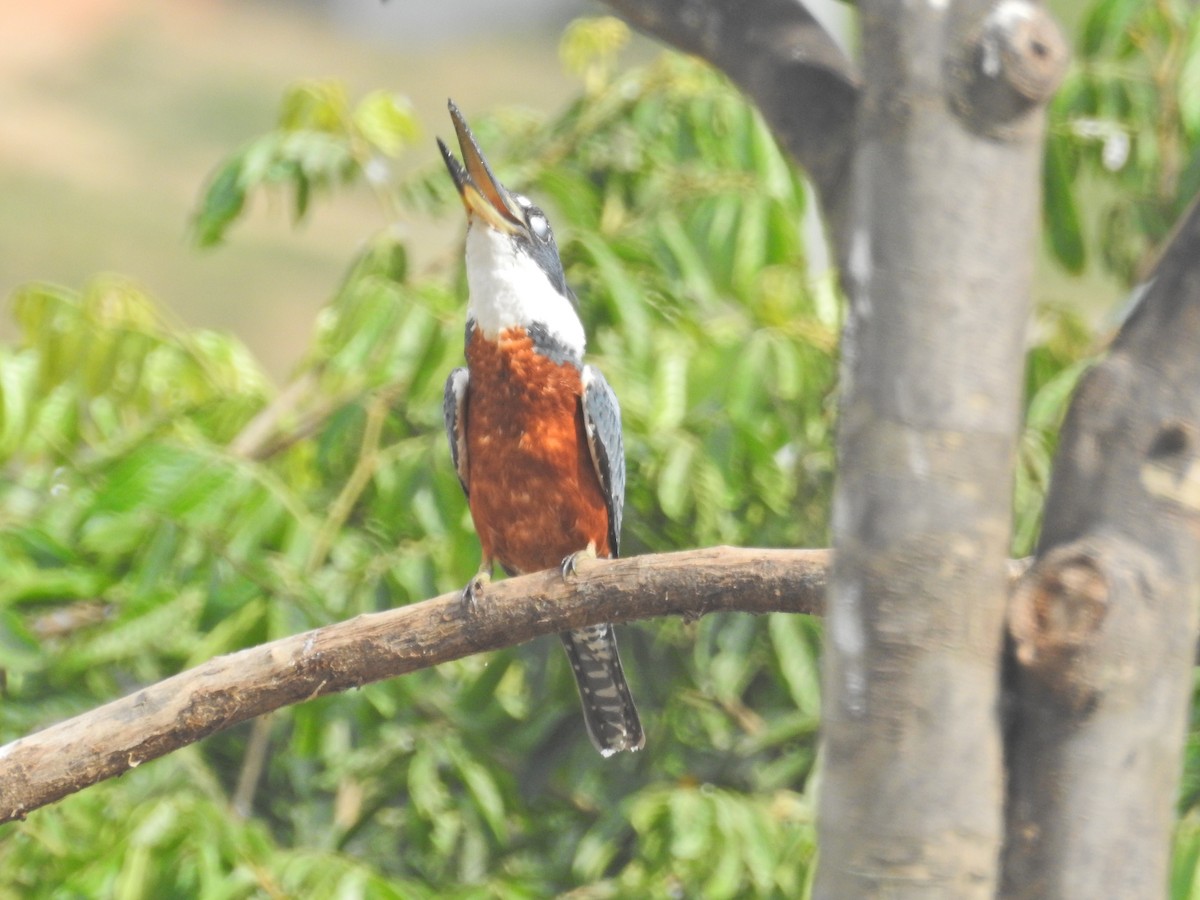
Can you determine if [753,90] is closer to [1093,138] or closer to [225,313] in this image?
[1093,138]

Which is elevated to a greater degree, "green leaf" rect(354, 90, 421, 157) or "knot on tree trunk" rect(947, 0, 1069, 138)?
"knot on tree trunk" rect(947, 0, 1069, 138)

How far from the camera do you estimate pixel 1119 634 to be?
1058 mm

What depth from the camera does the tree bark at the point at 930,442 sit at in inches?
37.9

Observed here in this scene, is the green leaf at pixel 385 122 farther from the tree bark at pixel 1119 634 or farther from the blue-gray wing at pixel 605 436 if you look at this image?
the tree bark at pixel 1119 634

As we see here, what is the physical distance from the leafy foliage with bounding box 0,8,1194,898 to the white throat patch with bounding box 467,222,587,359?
134 mm

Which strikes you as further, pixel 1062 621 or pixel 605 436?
pixel 605 436

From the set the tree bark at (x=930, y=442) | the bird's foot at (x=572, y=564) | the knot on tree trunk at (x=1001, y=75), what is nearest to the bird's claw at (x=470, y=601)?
the bird's foot at (x=572, y=564)

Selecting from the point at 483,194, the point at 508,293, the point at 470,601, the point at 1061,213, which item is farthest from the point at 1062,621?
the point at 1061,213

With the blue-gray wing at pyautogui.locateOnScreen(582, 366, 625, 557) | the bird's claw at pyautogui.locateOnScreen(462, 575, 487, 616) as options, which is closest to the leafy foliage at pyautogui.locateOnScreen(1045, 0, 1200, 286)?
the blue-gray wing at pyautogui.locateOnScreen(582, 366, 625, 557)

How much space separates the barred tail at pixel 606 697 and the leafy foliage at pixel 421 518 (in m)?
0.16

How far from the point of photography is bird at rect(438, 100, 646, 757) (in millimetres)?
2867

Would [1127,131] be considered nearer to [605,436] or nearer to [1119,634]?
[605,436]

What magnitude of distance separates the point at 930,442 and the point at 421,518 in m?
2.29

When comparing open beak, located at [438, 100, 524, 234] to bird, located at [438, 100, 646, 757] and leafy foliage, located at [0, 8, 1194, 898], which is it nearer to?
bird, located at [438, 100, 646, 757]
